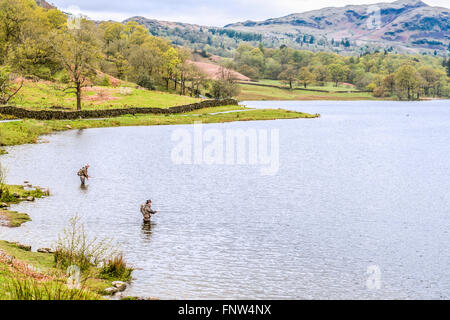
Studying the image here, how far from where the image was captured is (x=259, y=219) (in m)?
37.8

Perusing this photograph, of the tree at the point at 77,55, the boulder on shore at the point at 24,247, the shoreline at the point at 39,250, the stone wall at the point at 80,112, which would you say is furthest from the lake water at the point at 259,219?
the tree at the point at 77,55

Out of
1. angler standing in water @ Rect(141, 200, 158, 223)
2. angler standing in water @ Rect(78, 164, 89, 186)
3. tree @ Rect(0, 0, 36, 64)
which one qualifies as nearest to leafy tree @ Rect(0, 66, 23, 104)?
tree @ Rect(0, 0, 36, 64)

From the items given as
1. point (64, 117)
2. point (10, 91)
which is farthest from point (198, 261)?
point (10, 91)

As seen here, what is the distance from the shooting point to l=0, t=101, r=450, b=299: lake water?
82.2ft

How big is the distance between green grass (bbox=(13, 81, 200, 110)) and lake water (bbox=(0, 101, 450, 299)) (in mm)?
39651

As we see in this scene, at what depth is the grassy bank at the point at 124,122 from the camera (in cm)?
7794

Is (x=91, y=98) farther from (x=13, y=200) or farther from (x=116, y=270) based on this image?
(x=116, y=270)

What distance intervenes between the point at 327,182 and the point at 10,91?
82.3m

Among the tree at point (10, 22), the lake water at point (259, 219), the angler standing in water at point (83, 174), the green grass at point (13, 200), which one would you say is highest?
the tree at point (10, 22)

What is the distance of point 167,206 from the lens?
41.4 m

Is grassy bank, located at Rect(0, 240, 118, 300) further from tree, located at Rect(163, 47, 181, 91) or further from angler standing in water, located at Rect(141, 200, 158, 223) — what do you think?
tree, located at Rect(163, 47, 181, 91)

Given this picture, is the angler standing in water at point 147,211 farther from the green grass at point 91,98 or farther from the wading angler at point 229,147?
the green grass at point 91,98

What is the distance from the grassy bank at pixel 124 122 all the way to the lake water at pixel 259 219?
6434mm
